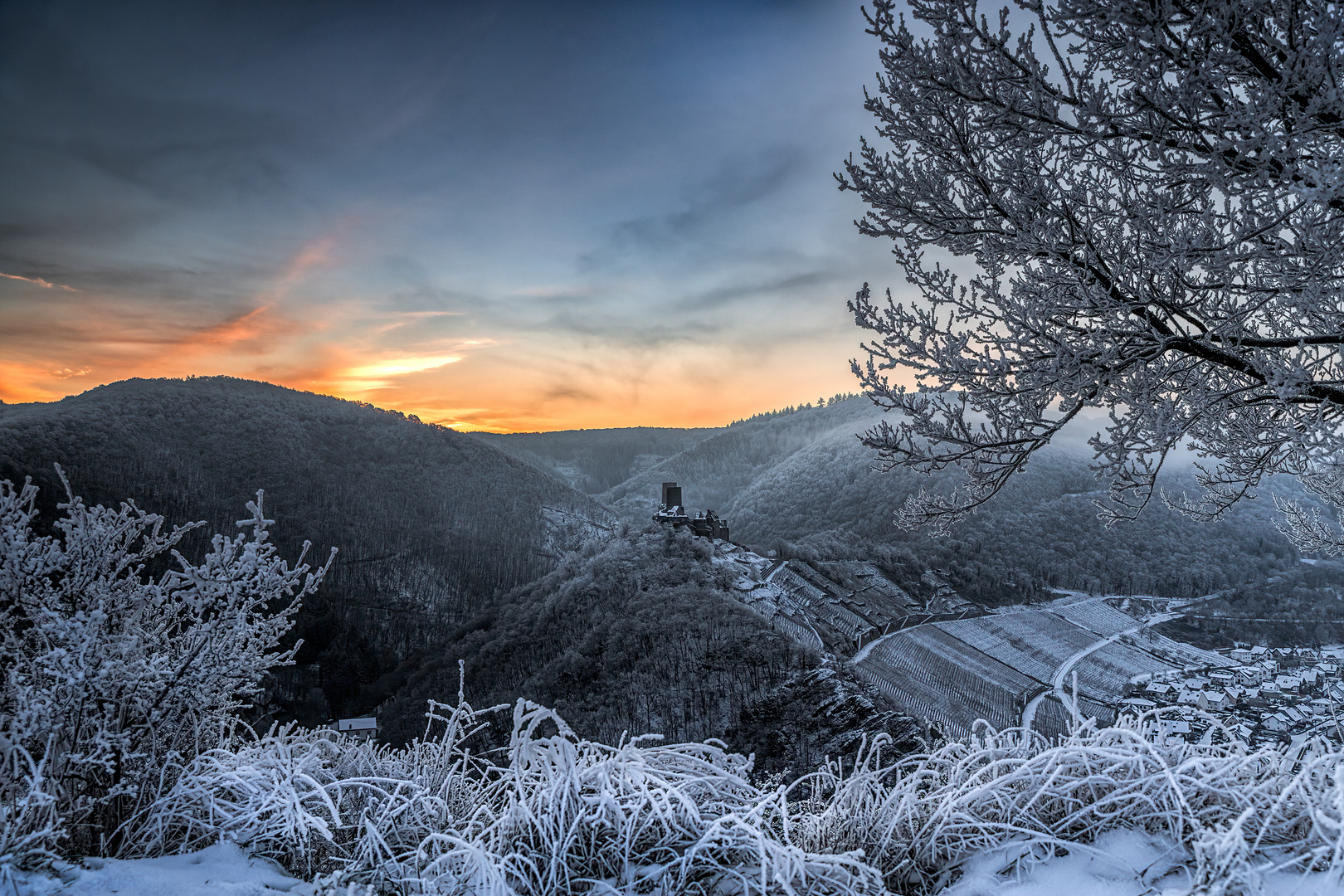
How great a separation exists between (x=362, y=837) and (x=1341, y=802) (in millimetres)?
2135

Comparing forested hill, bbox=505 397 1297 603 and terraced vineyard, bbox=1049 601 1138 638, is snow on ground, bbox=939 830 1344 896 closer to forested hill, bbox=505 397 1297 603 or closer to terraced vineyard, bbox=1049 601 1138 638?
forested hill, bbox=505 397 1297 603

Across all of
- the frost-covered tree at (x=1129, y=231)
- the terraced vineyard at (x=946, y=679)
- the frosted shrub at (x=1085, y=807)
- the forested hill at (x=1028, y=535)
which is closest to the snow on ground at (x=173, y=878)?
the frosted shrub at (x=1085, y=807)

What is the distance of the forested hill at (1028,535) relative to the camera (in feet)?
141

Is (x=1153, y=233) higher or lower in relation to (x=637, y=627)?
higher

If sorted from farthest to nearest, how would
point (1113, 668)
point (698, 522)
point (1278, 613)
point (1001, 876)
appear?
point (1278, 613)
point (698, 522)
point (1113, 668)
point (1001, 876)

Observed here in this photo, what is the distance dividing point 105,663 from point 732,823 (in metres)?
1.78

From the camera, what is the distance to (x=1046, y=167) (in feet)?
10.6

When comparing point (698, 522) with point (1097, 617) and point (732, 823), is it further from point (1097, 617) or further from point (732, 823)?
point (732, 823)

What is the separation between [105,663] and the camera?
166 cm

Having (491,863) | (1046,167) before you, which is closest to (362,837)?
(491,863)

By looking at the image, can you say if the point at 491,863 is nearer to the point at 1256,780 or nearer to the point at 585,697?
the point at 1256,780

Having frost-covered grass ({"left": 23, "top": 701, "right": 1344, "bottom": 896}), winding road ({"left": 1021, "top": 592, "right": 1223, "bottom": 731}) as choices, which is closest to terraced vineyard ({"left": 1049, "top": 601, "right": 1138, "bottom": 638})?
winding road ({"left": 1021, "top": 592, "right": 1223, "bottom": 731})

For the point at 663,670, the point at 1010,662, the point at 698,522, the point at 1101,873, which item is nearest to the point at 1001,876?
the point at 1101,873

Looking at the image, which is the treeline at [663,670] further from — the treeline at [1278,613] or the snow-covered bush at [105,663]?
the treeline at [1278,613]
